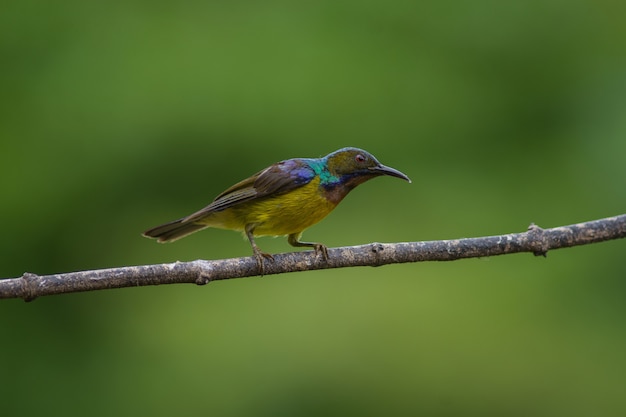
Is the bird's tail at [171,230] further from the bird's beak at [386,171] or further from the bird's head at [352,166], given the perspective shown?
the bird's beak at [386,171]

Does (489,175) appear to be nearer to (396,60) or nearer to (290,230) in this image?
(396,60)

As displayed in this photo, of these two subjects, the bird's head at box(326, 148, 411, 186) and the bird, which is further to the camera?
the bird's head at box(326, 148, 411, 186)

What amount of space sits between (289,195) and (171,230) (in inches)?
32.3

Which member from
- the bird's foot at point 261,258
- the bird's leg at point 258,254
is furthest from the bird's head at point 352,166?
the bird's foot at point 261,258

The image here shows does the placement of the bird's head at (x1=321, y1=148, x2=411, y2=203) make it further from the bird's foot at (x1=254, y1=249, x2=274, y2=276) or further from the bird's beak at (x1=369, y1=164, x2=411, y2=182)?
the bird's foot at (x1=254, y1=249, x2=274, y2=276)

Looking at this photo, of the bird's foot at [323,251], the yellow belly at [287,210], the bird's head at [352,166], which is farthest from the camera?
the bird's head at [352,166]

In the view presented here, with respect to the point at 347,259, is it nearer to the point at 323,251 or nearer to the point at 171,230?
the point at 323,251

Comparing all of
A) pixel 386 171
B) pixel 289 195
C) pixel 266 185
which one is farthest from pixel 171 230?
pixel 386 171

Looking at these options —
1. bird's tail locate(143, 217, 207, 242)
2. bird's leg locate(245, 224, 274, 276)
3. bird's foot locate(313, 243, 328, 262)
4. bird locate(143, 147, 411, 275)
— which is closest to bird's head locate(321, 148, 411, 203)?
bird locate(143, 147, 411, 275)

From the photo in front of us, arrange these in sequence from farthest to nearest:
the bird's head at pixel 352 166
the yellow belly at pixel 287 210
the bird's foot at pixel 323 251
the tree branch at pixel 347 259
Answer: the bird's head at pixel 352 166
the yellow belly at pixel 287 210
the bird's foot at pixel 323 251
the tree branch at pixel 347 259

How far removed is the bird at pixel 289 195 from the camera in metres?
4.95

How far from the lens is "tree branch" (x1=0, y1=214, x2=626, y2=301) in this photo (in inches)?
146

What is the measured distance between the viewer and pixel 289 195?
4965 millimetres

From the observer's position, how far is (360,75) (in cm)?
798
